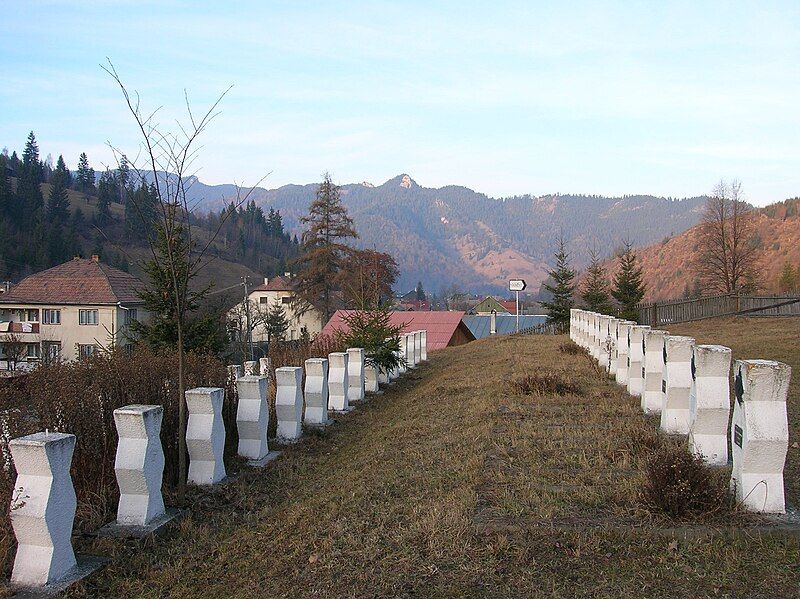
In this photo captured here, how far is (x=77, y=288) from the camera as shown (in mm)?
51344

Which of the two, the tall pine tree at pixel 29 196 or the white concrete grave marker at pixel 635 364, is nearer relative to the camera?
the white concrete grave marker at pixel 635 364

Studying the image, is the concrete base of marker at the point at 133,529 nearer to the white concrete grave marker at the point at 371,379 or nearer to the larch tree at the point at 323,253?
the white concrete grave marker at the point at 371,379

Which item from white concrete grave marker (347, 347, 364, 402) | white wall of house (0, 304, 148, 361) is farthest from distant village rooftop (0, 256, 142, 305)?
white concrete grave marker (347, 347, 364, 402)

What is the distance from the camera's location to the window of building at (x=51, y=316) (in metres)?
51.1

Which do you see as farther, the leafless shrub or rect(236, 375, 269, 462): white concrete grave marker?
the leafless shrub

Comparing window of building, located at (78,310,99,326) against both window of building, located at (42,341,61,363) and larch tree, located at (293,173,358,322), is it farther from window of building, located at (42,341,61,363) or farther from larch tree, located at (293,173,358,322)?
window of building, located at (42,341,61,363)

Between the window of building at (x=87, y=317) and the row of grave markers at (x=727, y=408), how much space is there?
4966 cm

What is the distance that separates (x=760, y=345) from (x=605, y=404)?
978cm

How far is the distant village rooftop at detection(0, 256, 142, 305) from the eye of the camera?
50.5 m

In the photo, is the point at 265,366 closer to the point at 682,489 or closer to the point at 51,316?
the point at 682,489

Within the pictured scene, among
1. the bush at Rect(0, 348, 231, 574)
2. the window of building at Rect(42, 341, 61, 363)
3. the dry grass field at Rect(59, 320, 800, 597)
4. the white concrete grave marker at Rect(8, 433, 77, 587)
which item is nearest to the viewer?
the dry grass field at Rect(59, 320, 800, 597)

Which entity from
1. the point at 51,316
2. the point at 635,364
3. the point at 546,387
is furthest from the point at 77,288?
the point at 635,364

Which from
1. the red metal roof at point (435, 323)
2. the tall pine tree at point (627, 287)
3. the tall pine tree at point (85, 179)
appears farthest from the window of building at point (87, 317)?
the tall pine tree at point (85, 179)

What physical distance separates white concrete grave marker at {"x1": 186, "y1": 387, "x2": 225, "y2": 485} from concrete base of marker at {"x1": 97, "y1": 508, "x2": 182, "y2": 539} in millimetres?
1043
